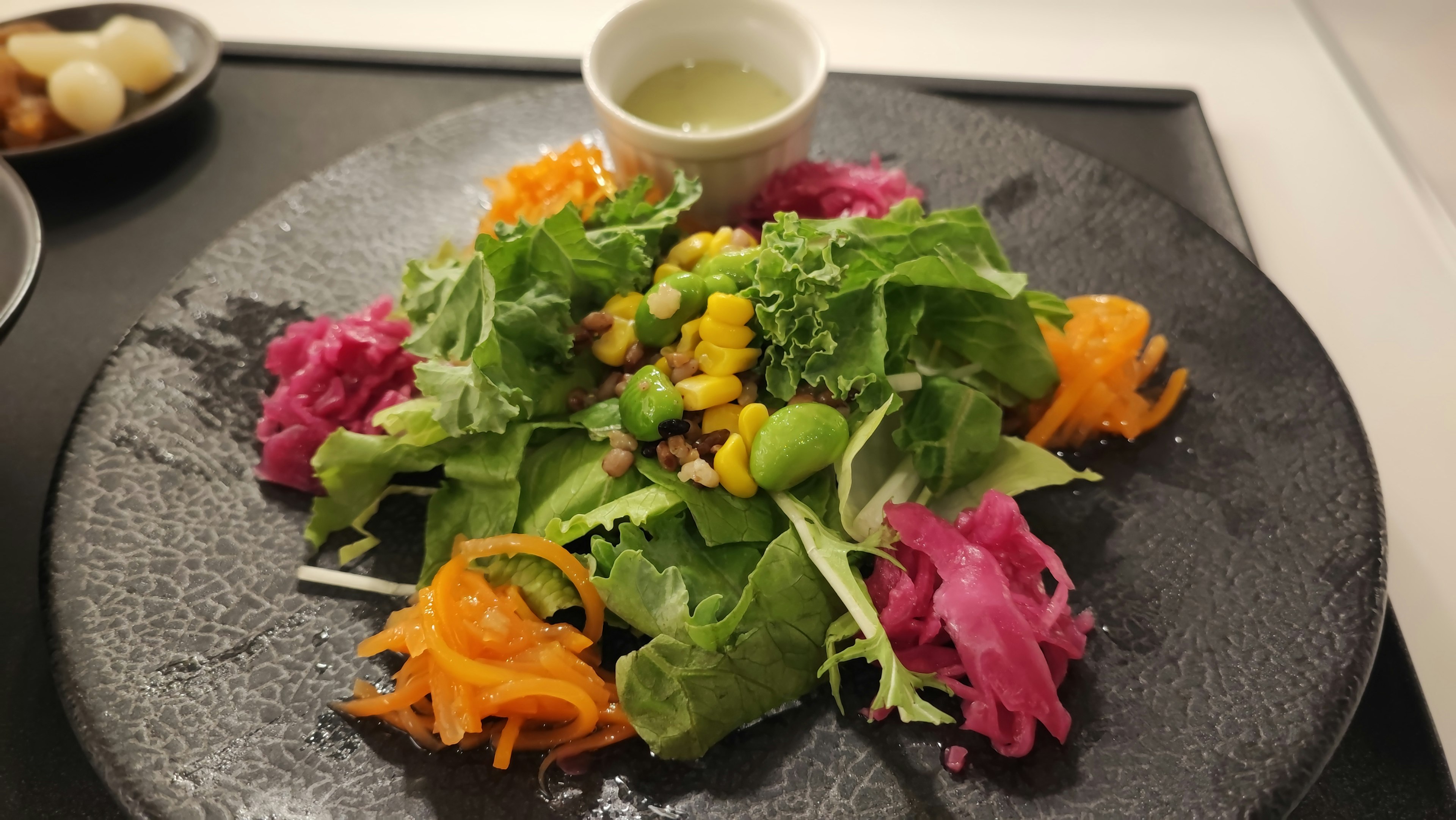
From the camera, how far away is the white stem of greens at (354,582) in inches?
72.6

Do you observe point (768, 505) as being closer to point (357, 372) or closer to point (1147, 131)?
point (357, 372)

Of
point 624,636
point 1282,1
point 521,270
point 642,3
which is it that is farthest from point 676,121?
point 1282,1

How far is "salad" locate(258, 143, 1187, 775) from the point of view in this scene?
160cm

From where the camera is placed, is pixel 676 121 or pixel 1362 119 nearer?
pixel 676 121

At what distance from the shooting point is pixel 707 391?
1.75 m

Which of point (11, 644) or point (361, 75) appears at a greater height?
point (361, 75)

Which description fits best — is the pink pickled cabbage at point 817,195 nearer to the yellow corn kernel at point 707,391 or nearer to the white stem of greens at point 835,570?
the yellow corn kernel at point 707,391

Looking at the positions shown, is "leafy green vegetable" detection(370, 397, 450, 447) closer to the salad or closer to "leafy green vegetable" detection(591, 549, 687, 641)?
the salad

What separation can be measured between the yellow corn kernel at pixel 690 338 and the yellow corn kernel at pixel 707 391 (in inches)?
2.9

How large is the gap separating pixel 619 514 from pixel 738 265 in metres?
0.60

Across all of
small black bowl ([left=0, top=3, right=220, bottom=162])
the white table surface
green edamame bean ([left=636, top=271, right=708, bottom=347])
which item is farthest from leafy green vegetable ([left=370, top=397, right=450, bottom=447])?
the white table surface

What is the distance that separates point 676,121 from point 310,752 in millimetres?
1818

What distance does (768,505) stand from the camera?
5.89ft

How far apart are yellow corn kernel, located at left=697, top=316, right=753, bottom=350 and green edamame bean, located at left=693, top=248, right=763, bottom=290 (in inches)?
4.7
